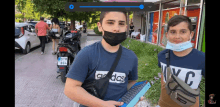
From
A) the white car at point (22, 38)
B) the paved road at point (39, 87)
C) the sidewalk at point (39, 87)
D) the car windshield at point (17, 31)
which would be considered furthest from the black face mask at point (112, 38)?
the car windshield at point (17, 31)

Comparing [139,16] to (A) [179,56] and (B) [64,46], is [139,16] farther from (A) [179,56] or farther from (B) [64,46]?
(A) [179,56]

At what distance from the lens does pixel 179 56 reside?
6.47 feet

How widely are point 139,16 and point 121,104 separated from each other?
19610 mm

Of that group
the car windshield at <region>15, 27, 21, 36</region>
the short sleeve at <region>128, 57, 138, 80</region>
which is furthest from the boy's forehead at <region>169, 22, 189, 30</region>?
the car windshield at <region>15, 27, 21, 36</region>

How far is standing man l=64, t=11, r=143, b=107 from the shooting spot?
1468mm

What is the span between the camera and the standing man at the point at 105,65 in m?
1.47

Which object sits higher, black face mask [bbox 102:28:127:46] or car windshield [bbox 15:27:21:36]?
car windshield [bbox 15:27:21:36]

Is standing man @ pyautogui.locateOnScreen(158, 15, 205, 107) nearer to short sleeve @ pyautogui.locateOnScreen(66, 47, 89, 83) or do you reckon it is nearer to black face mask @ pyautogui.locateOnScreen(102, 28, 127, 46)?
black face mask @ pyautogui.locateOnScreen(102, 28, 127, 46)

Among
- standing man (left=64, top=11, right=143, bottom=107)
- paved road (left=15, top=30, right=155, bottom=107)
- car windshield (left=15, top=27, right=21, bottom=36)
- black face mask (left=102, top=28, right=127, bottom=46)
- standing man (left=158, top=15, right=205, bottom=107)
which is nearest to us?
standing man (left=64, top=11, right=143, bottom=107)

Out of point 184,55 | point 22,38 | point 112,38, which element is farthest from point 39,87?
point 22,38

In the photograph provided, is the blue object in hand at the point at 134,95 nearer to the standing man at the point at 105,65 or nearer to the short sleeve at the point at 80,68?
the standing man at the point at 105,65

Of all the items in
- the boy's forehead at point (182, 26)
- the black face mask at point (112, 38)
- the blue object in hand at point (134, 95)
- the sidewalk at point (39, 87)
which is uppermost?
the boy's forehead at point (182, 26)

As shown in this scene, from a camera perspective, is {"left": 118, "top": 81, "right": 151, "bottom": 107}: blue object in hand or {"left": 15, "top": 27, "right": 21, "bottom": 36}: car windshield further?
{"left": 15, "top": 27, "right": 21, "bottom": 36}: car windshield

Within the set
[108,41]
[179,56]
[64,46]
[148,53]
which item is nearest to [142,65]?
[148,53]
